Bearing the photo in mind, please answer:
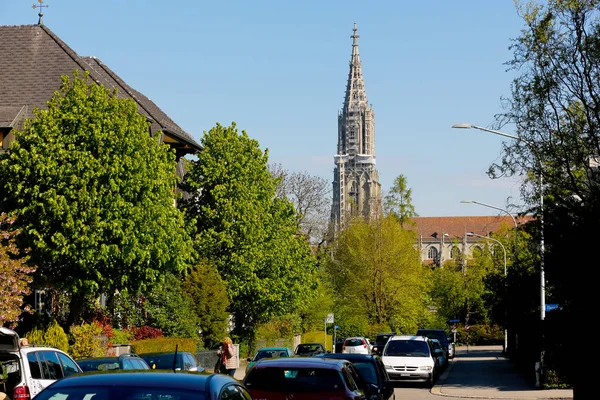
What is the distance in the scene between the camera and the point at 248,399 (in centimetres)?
870

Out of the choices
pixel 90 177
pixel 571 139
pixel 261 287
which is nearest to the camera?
pixel 571 139

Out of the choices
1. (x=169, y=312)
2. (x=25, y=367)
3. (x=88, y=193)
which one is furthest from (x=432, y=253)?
(x=25, y=367)

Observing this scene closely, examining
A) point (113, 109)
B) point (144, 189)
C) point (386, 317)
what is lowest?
point (386, 317)

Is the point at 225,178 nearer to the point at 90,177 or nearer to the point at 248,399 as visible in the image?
the point at 90,177

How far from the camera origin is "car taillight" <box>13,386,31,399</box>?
15.3 metres

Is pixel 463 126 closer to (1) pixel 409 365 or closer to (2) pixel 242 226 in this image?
(1) pixel 409 365

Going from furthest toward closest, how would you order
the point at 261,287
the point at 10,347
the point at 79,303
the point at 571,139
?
the point at 261,287 < the point at 79,303 < the point at 571,139 < the point at 10,347

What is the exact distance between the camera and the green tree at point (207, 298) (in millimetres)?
45500

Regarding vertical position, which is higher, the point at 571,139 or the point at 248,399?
the point at 571,139

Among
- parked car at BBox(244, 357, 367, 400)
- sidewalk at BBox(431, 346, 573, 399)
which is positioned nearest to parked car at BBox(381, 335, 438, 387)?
sidewalk at BBox(431, 346, 573, 399)

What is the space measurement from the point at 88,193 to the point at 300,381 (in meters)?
19.9

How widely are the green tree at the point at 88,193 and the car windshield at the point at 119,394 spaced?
24.7 m

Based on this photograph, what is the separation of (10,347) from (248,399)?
9101mm

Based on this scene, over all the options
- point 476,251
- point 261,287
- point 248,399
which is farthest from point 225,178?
point 476,251
